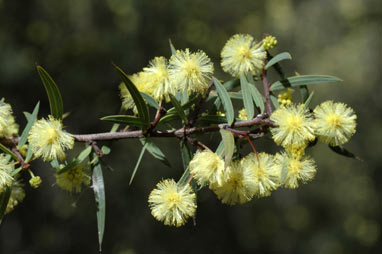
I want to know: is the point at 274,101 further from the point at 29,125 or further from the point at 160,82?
the point at 29,125

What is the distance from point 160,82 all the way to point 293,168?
48cm

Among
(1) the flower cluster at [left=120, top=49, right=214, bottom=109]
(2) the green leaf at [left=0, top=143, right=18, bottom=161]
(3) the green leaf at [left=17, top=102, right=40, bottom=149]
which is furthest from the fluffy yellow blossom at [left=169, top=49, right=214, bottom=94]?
(2) the green leaf at [left=0, top=143, right=18, bottom=161]

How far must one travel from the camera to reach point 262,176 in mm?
1072

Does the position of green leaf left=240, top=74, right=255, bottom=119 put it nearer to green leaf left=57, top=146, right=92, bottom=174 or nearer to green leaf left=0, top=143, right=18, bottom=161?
green leaf left=57, top=146, right=92, bottom=174

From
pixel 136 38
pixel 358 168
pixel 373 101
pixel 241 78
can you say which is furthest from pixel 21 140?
pixel 358 168

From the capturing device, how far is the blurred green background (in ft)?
16.3

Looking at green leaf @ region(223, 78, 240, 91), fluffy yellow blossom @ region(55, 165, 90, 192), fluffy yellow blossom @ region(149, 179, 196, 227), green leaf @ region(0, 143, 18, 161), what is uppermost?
green leaf @ region(223, 78, 240, 91)

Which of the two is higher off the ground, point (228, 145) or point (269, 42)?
point (269, 42)

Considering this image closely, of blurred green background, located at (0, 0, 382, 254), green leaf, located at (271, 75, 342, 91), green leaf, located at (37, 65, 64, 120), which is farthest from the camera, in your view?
blurred green background, located at (0, 0, 382, 254)

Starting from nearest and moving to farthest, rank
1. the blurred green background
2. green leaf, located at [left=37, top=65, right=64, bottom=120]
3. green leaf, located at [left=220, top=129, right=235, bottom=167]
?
green leaf, located at [left=220, top=129, right=235, bottom=167] → green leaf, located at [left=37, top=65, right=64, bottom=120] → the blurred green background

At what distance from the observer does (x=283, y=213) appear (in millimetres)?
6934

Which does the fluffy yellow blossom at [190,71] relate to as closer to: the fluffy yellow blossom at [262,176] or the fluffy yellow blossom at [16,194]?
the fluffy yellow blossom at [262,176]

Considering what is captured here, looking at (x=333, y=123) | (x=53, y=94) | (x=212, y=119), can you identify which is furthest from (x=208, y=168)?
(x=53, y=94)

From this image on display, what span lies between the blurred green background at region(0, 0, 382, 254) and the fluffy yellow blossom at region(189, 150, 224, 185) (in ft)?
12.1
